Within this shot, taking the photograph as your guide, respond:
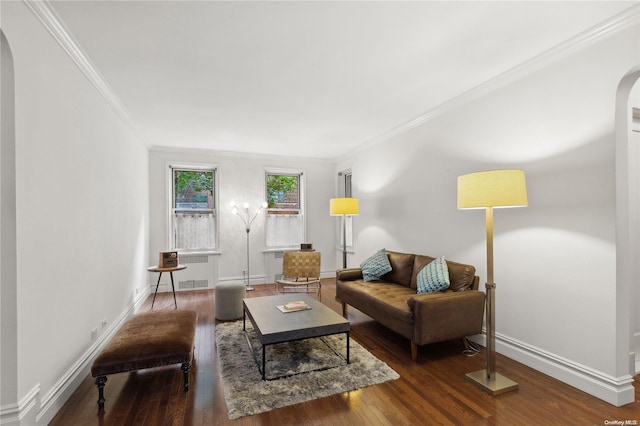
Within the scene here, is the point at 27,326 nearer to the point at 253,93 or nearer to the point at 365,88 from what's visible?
the point at 253,93

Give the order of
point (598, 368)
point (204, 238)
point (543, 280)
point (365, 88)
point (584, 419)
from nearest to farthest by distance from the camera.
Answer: point (584, 419) → point (598, 368) → point (543, 280) → point (365, 88) → point (204, 238)

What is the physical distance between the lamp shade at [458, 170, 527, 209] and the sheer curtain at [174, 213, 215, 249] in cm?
515

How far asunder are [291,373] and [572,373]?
91.8 inches

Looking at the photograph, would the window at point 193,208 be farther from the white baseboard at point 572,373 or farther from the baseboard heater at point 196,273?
the white baseboard at point 572,373

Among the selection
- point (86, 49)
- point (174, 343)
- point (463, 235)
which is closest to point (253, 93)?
point (86, 49)

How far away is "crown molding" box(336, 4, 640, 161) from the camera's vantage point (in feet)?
7.20

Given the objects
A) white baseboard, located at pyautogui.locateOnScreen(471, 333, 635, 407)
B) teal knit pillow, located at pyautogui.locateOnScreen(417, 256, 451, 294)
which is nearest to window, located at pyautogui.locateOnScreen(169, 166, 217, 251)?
teal knit pillow, located at pyautogui.locateOnScreen(417, 256, 451, 294)

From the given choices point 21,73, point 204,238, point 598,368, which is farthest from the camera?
point 204,238

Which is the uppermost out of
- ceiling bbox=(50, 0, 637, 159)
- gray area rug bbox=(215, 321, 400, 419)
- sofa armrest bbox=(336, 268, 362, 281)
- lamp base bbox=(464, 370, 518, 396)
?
ceiling bbox=(50, 0, 637, 159)

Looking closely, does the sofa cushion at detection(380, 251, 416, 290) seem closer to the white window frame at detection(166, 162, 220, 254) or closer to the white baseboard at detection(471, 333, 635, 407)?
the white baseboard at detection(471, 333, 635, 407)

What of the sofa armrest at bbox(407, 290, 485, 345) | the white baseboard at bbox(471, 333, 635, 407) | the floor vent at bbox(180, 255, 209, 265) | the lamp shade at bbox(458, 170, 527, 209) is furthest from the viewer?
the floor vent at bbox(180, 255, 209, 265)

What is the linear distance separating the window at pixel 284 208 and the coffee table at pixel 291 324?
3.34 meters

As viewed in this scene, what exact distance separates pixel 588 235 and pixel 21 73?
13.6 ft

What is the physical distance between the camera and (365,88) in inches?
132
